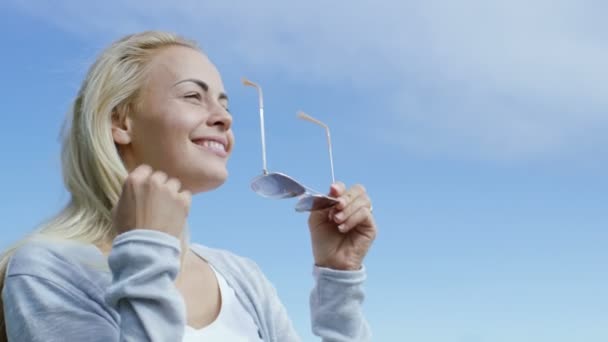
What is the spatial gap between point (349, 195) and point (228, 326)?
836mm

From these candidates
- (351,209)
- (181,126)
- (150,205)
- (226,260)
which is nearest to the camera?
(150,205)

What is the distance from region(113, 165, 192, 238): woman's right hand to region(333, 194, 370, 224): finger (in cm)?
110

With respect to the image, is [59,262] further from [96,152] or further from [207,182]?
[207,182]

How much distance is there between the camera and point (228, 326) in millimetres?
3551

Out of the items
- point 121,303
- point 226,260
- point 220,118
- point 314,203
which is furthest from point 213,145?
point 121,303

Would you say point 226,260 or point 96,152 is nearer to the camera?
point 96,152

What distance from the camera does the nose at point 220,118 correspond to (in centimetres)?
357

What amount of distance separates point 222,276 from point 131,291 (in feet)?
3.92

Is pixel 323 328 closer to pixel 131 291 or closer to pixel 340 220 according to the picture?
pixel 340 220

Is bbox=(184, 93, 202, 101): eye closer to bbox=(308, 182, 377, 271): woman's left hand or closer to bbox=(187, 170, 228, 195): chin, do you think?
bbox=(187, 170, 228, 195): chin

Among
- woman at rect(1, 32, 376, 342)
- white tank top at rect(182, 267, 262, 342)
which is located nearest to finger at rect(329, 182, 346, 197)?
woman at rect(1, 32, 376, 342)

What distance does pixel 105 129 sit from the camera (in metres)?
3.56

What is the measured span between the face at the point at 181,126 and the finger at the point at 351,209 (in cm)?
62

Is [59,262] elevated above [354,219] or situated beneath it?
situated beneath
